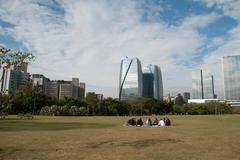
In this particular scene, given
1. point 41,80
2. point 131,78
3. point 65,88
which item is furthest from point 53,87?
point 131,78

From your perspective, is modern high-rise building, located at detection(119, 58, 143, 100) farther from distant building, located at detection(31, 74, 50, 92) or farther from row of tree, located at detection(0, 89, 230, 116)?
row of tree, located at detection(0, 89, 230, 116)

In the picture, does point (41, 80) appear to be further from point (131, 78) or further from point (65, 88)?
point (131, 78)

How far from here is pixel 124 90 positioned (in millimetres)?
198375

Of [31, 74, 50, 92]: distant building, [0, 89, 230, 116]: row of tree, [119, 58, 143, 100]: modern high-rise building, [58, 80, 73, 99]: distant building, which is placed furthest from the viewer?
[119, 58, 143, 100]: modern high-rise building

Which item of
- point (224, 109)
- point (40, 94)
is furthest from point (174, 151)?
point (224, 109)

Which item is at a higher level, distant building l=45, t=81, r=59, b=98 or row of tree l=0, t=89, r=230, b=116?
distant building l=45, t=81, r=59, b=98

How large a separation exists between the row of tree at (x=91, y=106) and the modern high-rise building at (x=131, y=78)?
211 ft

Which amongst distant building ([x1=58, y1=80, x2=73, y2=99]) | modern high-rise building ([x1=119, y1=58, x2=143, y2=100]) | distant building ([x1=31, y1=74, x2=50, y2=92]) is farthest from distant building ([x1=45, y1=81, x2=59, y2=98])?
modern high-rise building ([x1=119, y1=58, x2=143, y2=100])

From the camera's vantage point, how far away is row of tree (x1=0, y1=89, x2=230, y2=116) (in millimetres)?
90375

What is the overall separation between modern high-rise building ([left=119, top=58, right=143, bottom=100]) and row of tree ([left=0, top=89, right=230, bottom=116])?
6423 centimetres

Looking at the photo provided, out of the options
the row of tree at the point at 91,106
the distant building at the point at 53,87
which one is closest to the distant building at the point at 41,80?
the distant building at the point at 53,87

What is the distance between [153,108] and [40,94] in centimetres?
5277

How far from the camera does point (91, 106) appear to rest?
10712 centimetres

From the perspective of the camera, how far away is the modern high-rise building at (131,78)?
7721 inches
